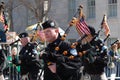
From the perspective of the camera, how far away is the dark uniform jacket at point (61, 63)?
7.95 meters

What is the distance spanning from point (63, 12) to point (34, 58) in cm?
2369

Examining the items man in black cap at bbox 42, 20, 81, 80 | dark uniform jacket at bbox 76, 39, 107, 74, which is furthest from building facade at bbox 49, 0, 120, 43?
man in black cap at bbox 42, 20, 81, 80

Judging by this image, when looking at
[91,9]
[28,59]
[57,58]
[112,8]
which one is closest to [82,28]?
[28,59]

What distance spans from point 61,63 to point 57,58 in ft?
0.35

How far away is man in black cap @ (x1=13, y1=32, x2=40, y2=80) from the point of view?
12.9 meters

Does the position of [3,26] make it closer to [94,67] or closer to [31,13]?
[94,67]

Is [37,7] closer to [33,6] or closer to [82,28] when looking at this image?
[33,6]

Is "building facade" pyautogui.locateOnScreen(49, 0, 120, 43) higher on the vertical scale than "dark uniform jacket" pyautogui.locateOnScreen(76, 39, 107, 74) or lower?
lower

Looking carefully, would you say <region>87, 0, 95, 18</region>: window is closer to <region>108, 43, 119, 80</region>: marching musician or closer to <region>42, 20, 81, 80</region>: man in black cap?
<region>108, 43, 119, 80</region>: marching musician

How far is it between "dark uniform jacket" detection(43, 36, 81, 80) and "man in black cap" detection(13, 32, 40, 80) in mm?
4818

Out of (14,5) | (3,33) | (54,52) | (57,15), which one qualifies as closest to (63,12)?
(57,15)

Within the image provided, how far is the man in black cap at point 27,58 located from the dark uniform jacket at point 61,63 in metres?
4.82

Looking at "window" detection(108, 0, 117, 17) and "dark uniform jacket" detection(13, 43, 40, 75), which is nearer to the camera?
"dark uniform jacket" detection(13, 43, 40, 75)

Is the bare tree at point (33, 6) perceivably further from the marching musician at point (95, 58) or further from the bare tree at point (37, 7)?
the marching musician at point (95, 58)
